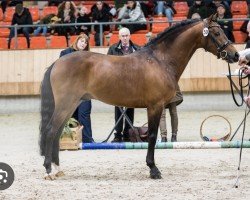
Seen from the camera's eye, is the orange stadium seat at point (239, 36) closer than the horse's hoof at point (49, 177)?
No

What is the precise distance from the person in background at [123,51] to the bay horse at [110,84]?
96.8 inches

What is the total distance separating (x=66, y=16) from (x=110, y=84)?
30.5 feet

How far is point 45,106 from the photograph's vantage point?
12.5 m

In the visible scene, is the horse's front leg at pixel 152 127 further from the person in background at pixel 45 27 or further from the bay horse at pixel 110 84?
the person in background at pixel 45 27

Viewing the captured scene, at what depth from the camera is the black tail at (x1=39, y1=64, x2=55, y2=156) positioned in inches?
490

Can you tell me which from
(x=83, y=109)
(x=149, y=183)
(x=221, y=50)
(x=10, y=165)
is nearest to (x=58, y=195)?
(x=149, y=183)

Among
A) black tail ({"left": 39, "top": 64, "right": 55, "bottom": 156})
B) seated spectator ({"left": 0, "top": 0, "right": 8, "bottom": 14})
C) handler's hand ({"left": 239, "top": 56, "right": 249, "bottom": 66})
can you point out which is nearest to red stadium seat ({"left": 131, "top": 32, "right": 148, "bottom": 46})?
seated spectator ({"left": 0, "top": 0, "right": 8, "bottom": 14})

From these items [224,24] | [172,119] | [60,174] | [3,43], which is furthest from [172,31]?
[3,43]

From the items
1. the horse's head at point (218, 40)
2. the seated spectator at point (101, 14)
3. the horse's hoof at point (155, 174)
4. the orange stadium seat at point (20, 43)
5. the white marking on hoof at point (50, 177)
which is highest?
the horse's head at point (218, 40)

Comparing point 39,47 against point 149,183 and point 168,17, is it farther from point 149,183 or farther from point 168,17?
point 149,183

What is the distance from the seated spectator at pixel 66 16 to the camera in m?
21.0

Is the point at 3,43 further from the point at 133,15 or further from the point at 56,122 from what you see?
the point at 56,122

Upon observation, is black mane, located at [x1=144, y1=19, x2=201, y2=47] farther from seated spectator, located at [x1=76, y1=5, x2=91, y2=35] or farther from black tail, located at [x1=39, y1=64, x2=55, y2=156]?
seated spectator, located at [x1=76, y1=5, x2=91, y2=35]

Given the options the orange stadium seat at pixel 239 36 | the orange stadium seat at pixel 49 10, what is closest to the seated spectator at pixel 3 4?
the orange stadium seat at pixel 49 10
